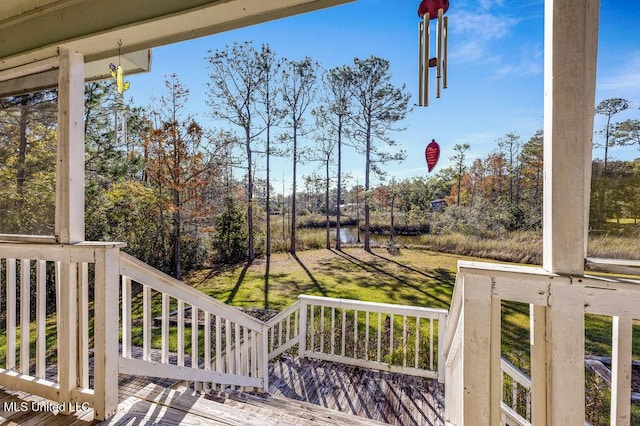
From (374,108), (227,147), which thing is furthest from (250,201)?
(374,108)

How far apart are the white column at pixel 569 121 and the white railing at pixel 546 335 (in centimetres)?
7

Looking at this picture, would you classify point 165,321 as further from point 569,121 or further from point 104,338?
point 569,121

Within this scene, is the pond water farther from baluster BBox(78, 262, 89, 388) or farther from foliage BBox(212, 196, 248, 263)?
baluster BBox(78, 262, 89, 388)

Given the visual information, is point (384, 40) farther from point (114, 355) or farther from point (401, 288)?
point (114, 355)

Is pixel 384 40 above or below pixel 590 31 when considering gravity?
above

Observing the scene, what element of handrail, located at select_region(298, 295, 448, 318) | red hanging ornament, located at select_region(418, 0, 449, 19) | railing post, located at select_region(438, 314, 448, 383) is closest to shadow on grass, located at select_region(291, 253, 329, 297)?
handrail, located at select_region(298, 295, 448, 318)

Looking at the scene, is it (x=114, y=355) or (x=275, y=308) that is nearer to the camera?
(x=114, y=355)

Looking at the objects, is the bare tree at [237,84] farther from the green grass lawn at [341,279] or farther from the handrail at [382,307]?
the handrail at [382,307]

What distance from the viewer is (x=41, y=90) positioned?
171cm

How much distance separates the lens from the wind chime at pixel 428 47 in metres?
1.33

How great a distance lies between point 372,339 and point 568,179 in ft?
11.8

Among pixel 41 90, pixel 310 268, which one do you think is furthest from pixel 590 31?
pixel 310 268

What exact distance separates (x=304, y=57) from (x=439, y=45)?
5960mm

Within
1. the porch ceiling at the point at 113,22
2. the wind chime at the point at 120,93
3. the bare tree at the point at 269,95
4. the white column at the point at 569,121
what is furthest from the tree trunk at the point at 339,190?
the white column at the point at 569,121
